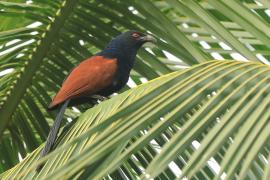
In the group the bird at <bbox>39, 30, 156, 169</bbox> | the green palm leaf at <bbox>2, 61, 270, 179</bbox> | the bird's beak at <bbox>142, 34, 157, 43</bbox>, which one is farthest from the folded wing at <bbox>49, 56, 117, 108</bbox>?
the green palm leaf at <bbox>2, 61, 270, 179</bbox>

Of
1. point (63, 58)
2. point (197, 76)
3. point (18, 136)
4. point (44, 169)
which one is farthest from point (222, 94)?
point (18, 136)

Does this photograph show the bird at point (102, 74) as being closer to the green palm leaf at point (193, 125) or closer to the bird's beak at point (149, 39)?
the bird's beak at point (149, 39)

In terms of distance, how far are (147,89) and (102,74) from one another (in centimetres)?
132

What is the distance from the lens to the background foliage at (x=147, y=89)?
1074 mm

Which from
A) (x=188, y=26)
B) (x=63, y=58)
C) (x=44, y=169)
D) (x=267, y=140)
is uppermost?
(x=63, y=58)

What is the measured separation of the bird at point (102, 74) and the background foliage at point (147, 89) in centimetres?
10

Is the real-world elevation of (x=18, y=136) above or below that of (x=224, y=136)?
above

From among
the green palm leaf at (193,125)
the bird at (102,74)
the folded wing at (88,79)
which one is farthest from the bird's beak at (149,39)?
the green palm leaf at (193,125)

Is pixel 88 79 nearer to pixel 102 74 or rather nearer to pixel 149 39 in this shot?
pixel 102 74

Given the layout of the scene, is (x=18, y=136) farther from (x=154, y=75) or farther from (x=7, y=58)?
(x=154, y=75)

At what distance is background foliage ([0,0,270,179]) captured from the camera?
107 cm

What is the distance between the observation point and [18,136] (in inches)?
114

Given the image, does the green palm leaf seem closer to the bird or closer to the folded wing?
the bird

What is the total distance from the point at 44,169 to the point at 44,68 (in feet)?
4.10
